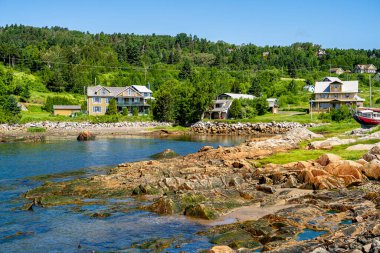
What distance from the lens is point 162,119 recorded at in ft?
324

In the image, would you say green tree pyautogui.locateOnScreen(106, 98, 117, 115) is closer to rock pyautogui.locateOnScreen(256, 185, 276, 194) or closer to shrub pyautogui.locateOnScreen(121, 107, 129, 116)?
shrub pyautogui.locateOnScreen(121, 107, 129, 116)

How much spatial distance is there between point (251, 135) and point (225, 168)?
44497 millimetres

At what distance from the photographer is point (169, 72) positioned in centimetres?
14775

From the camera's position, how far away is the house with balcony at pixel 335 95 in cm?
10150

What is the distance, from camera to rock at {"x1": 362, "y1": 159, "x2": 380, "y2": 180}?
106 feet

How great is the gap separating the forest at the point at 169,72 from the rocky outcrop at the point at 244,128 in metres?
5.58

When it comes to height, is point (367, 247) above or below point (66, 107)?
below

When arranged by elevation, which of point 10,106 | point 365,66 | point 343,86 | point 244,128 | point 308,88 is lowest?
point 244,128

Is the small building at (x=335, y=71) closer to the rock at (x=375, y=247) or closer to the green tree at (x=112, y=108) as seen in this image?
the green tree at (x=112, y=108)

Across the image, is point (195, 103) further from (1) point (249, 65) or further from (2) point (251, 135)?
(1) point (249, 65)

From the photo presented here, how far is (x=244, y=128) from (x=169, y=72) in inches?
2543

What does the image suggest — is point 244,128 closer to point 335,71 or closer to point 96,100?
point 96,100

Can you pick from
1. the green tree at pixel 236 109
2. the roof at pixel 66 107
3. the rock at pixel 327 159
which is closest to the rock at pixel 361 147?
the rock at pixel 327 159

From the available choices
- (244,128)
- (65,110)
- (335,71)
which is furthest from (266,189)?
(335,71)
